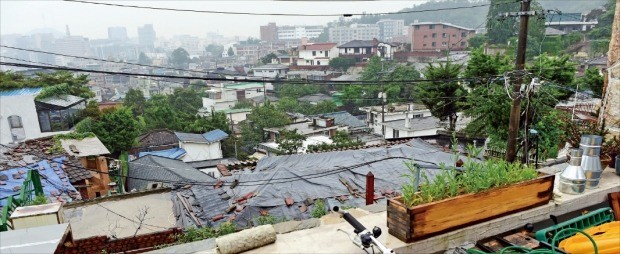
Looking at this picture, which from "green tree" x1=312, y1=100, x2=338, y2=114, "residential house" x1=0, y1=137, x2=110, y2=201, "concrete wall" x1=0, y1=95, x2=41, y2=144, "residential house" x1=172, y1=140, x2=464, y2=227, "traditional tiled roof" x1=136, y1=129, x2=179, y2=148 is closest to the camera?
"residential house" x1=172, y1=140, x2=464, y2=227

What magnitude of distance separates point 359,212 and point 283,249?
0.70 meters

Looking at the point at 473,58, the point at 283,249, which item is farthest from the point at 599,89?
the point at 283,249

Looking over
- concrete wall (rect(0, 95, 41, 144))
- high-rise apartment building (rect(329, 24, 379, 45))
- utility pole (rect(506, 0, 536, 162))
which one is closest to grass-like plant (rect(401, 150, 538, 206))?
utility pole (rect(506, 0, 536, 162))

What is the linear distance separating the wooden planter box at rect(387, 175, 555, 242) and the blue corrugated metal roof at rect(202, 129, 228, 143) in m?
20.8

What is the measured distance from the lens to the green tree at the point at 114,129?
18.9 m

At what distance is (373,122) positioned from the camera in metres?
29.1

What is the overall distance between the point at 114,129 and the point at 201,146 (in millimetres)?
4734

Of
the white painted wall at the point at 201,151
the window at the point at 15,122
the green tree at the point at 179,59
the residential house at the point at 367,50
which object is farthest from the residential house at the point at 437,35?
the green tree at the point at 179,59

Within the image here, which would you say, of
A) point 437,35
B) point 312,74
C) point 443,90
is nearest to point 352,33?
point 437,35

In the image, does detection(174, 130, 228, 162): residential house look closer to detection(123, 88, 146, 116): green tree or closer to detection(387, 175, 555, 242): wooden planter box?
detection(123, 88, 146, 116): green tree

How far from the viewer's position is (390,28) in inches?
4737

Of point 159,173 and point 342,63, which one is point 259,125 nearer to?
point 159,173

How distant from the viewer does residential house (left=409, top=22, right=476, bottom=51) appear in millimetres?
53219

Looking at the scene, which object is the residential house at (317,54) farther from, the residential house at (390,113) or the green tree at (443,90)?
the green tree at (443,90)
